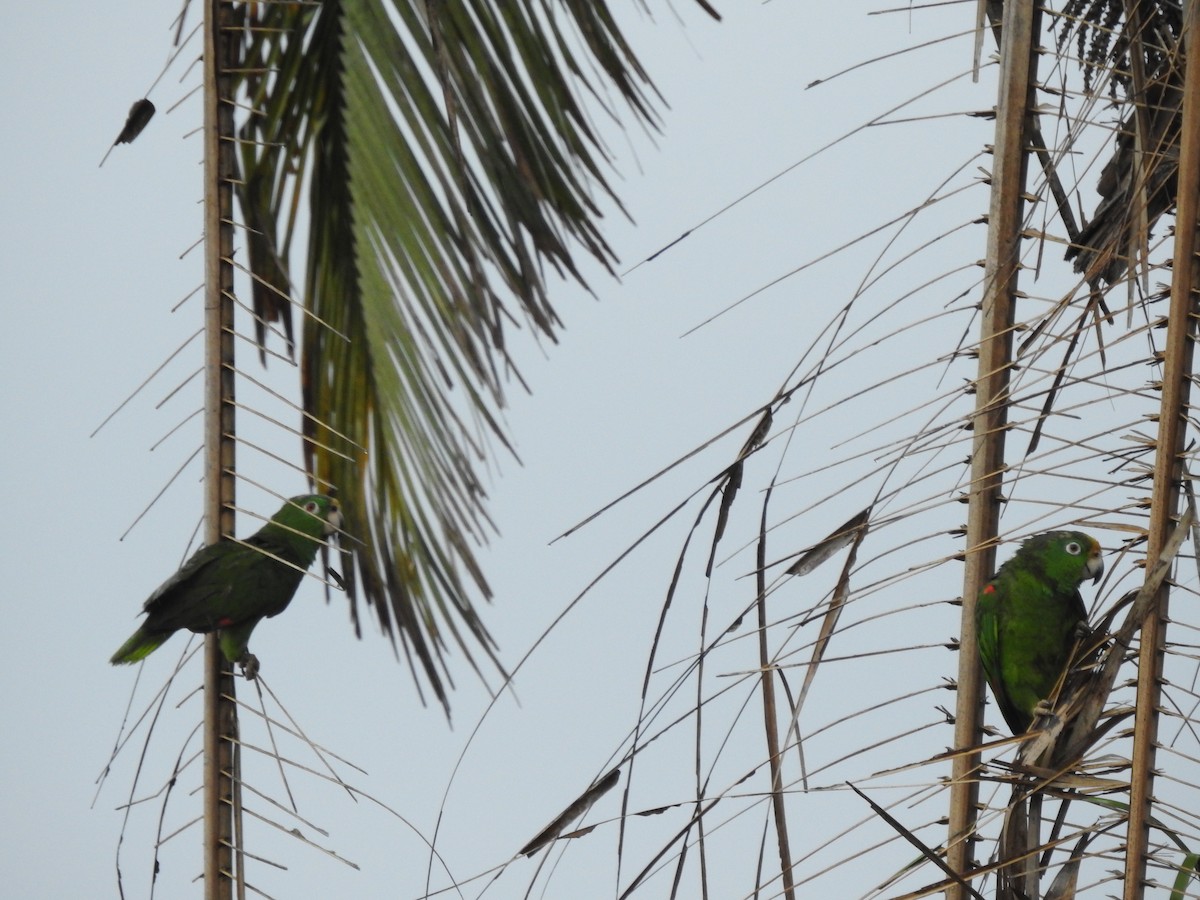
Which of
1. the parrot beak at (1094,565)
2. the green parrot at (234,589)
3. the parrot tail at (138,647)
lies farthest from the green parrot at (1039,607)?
the parrot tail at (138,647)

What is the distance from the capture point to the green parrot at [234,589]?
0.87m

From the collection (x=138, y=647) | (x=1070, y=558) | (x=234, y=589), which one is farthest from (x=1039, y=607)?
(x=138, y=647)

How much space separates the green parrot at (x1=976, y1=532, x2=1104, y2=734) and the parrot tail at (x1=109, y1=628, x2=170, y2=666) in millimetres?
642

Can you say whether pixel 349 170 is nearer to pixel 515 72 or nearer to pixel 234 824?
pixel 515 72

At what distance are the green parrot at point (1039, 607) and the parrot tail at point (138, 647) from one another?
642 millimetres

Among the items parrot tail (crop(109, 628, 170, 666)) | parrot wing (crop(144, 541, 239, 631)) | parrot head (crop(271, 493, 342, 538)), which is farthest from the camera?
parrot head (crop(271, 493, 342, 538))

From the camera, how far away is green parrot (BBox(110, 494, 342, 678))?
867 millimetres

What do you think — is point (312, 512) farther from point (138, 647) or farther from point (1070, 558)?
point (1070, 558)

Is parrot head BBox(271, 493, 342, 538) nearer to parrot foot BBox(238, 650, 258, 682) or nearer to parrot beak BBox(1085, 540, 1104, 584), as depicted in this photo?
parrot foot BBox(238, 650, 258, 682)

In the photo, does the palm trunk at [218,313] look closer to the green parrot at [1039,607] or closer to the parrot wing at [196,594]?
the parrot wing at [196,594]

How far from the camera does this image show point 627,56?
1181 mm

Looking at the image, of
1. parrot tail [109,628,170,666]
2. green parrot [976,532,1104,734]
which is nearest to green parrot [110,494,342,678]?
parrot tail [109,628,170,666]

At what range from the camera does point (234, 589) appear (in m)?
0.90

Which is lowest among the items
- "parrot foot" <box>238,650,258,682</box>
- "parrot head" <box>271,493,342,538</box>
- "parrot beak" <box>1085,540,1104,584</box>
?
"parrot foot" <box>238,650,258,682</box>
